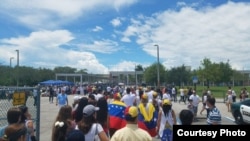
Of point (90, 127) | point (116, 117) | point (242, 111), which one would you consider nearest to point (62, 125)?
point (90, 127)

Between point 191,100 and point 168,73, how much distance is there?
7034 centimetres

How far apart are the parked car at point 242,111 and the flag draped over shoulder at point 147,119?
804 centimetres

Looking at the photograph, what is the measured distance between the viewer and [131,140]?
5312 millimetres

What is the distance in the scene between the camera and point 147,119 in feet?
34.8

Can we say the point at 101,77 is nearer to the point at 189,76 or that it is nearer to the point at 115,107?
the point at 189,76

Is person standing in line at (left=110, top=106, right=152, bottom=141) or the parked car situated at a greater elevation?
person standing in line at (left=110, top=106, right=152, bottom=141)

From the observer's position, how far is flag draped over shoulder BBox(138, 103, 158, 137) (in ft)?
34.6

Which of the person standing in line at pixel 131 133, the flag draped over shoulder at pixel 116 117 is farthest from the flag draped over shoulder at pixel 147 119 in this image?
the person standing in line at pixel 131 133

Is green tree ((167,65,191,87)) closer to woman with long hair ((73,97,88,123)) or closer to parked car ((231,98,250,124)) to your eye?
parked car ((231,98,250,124))

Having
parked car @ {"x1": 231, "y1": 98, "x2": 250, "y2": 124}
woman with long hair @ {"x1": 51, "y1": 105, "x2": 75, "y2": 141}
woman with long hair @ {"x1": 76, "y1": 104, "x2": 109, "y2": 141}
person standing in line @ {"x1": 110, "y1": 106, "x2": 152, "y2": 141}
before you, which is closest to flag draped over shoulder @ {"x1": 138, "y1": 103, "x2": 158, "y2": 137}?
woman with long hair @ {"x1": 51, "y1": 105, "x2": 75, "y2": 141}

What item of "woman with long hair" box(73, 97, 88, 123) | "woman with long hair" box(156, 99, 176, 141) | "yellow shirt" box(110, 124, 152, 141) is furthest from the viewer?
"woman with long hair" box(156, 99, 176, 141)

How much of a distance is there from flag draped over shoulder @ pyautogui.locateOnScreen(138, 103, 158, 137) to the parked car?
317 inches

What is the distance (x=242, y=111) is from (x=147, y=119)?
→ 8589mm

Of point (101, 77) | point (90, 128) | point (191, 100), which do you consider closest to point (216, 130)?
point (90, 128)
